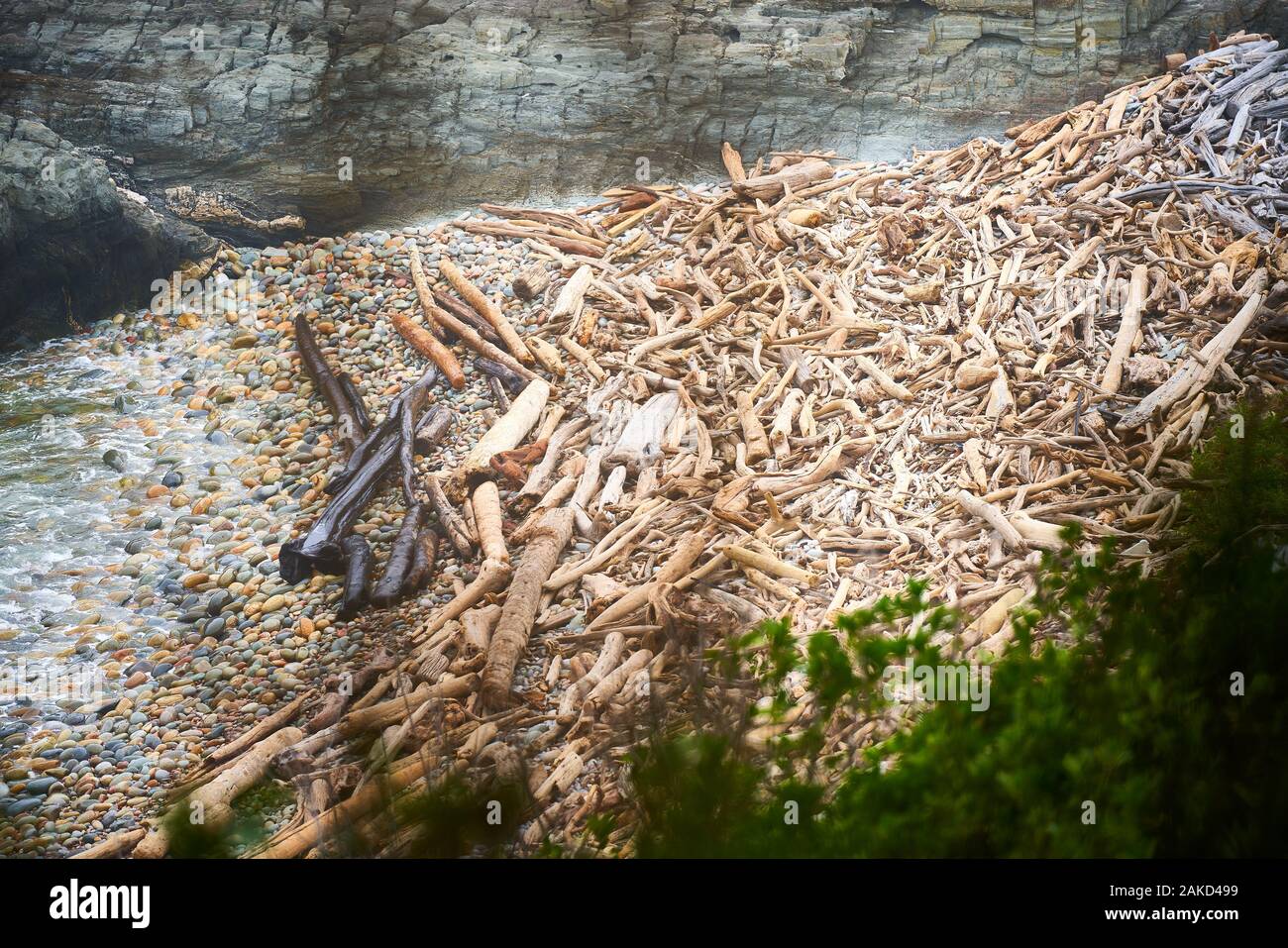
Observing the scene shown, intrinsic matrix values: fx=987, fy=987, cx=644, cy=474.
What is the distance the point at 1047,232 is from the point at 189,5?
231 centimetres

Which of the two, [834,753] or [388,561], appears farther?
[388,561]

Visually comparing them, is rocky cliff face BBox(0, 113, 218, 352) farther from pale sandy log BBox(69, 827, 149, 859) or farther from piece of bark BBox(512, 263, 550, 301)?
pale sandy log BBox(69, 827, 149, 859)

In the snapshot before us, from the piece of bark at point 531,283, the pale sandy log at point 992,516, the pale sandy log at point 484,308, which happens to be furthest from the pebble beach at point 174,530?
the pale sandy log at point 992,516

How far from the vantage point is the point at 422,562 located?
2.26m

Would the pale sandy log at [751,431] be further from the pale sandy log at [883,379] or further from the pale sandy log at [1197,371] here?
the pale sandy log at [1197,371]

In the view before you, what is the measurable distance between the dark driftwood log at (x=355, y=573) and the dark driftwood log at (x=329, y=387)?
0.24 metres

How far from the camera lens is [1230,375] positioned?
2.50 meters

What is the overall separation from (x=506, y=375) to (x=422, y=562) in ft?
1.72

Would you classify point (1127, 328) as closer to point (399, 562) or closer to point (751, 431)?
point (751, 431)

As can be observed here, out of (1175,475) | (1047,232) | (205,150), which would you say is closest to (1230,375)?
(1175,475)

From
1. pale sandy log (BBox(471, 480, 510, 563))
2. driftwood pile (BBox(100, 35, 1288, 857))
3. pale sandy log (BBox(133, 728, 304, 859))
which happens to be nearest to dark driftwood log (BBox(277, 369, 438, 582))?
driftwood pile (BBox(100, 35, 1288, 857))

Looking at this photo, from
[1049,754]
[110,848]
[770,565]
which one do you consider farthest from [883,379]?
[110,848]

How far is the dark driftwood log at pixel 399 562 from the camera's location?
2.22 meters
